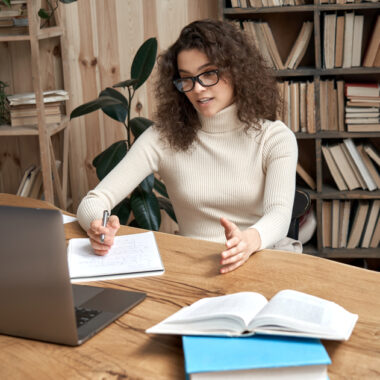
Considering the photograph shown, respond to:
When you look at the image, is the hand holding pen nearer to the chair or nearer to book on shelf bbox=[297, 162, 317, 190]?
the chair

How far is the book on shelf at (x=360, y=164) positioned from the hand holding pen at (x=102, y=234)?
175 centimetres

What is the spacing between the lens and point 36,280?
977 millimetres

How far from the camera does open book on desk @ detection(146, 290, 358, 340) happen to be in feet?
3.11

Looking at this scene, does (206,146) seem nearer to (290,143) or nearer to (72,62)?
(290,143)

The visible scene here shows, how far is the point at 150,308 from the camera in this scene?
3.92ft

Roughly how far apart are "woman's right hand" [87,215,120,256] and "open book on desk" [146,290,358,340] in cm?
46

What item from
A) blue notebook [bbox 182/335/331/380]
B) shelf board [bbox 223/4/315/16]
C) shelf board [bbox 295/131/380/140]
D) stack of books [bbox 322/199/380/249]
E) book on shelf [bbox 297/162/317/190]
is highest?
shelf board [bbox 223/4/315/16]

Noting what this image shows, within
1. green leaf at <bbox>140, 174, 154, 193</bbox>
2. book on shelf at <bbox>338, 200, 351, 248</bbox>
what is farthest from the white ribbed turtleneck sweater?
book on shelf at <bbox>338, 200, 351, 248</bbox>

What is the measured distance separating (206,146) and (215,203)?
20 centimetres

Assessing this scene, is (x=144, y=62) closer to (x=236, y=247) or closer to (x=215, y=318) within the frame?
(x=236, y=247)

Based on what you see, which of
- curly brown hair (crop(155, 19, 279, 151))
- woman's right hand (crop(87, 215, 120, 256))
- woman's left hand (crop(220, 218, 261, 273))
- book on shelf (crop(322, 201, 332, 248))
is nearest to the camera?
woman's left hand (crop(220, 218, 261, 273))

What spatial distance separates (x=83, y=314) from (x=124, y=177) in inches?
32.2

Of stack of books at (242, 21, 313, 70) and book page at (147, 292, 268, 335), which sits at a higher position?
stack of books at (242, 21, 313, 70)

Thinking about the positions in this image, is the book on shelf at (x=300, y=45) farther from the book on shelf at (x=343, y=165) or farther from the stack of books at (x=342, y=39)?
the book on shelf at (x=343, y=165)
